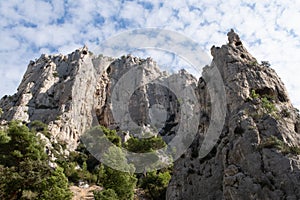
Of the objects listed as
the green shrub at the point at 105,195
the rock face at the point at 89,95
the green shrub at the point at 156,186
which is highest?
the rock face at the point at 89,95

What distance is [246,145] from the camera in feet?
87.1

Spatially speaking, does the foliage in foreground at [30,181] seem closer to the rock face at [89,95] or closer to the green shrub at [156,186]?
the green shrub at [156,186]

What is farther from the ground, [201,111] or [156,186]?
[201,111]

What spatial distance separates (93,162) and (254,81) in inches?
1308

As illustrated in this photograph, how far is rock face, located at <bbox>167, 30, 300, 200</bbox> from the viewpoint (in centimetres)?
2309

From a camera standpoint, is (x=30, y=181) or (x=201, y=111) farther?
(x=201, y=111)

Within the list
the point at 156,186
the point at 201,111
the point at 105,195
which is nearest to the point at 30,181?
the point at 105,195

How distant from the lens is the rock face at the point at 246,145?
2309cm

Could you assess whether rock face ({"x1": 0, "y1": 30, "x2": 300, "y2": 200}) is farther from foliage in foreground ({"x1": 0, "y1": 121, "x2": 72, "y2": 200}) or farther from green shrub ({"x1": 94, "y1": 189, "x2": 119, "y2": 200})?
foliage in foreground ({"x1": 0, "y1": 121, "x2": 72, "y2": 200})

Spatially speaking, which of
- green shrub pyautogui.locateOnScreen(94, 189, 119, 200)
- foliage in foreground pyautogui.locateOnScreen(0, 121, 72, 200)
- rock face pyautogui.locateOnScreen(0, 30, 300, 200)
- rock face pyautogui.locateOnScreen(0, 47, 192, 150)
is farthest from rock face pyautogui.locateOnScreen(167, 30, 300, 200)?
rock face pyautogui.locateOnScreen(0, 47, 192, 150)

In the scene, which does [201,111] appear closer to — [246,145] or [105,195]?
[246,145]

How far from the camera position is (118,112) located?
90000 millimetres

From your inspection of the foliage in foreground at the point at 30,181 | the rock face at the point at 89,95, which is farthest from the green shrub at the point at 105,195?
the rock face at the point at 89,95

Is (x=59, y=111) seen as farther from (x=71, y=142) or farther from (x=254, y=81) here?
(x=254, y=81)
